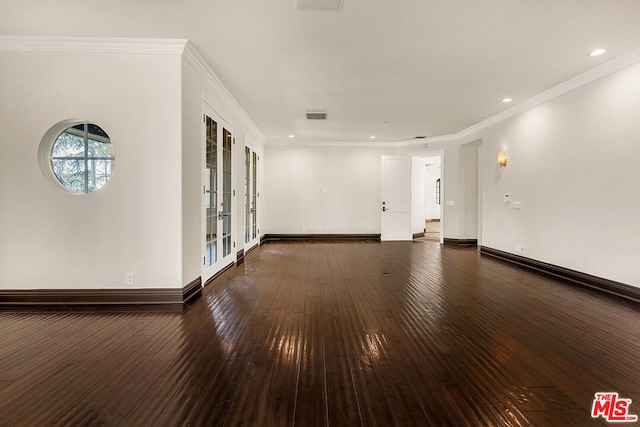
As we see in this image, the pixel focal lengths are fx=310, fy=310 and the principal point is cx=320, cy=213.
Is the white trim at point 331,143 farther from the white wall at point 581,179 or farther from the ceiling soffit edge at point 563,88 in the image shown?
the white wall at point 581,179

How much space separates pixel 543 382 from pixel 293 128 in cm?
647

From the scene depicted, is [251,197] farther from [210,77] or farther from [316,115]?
[210,77]

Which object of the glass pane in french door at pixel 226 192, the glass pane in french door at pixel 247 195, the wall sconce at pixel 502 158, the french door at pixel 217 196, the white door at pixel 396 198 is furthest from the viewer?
the white door at pixel 396 198

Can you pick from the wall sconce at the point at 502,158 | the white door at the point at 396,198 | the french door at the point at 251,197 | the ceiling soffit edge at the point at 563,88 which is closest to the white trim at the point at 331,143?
the white door at the point at 396,198

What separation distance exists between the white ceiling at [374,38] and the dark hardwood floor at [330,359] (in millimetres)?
2792

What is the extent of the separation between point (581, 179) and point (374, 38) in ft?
11.2

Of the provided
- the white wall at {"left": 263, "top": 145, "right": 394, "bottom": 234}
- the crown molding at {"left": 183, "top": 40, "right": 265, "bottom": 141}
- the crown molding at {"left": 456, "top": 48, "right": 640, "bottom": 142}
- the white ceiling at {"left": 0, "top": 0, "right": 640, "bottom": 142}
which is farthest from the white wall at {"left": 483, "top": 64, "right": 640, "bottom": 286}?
the crown molding at {"left": 183, "top": 40, "right": 265, "bottom": 141}

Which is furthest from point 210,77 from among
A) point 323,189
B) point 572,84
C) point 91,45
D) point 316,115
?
point 323,189

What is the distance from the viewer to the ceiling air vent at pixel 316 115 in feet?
19.4

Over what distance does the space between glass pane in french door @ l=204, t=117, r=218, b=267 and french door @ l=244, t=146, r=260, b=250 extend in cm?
186

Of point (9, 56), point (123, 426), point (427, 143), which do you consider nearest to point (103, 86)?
point (9, 56)

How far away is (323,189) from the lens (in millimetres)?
8828

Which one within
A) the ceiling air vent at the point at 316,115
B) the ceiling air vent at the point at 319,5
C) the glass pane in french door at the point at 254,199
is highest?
the ceiling air vent at the point at 316,115

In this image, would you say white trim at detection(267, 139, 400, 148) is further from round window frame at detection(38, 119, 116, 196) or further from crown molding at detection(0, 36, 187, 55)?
round window frame at detection(38, 119, 116, 196)
